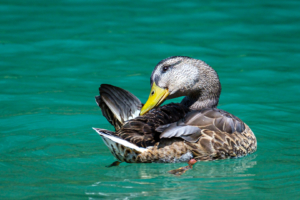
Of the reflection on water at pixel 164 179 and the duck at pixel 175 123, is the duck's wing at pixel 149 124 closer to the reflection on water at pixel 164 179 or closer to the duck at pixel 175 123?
the duck at pixel 175 123

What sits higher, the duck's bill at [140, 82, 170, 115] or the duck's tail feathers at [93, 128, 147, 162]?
the duck's bill at [140, 82, 170, 115]

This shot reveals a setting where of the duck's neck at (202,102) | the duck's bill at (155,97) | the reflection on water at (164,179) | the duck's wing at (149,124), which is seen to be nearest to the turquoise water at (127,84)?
the reflection on water at (164,179)

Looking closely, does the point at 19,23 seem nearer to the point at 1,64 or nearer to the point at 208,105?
the point at 1,64

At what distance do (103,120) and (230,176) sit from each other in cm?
264

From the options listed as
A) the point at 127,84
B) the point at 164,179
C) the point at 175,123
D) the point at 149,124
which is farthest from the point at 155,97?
the point at 127,84

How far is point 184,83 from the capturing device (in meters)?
6.72

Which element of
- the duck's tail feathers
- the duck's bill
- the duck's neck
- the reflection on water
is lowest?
the reflection on water

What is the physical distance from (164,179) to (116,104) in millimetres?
1495

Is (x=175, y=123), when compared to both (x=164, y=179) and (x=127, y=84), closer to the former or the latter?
(x=164, y=179)

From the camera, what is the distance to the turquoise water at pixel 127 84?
530 centimetres

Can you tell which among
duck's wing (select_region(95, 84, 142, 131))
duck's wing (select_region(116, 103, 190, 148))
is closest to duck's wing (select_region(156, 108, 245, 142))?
duck's wing (select_region(116, 103, 190, 148))

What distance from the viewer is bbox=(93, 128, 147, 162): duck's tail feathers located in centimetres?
557

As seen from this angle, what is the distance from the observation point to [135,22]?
11.8m

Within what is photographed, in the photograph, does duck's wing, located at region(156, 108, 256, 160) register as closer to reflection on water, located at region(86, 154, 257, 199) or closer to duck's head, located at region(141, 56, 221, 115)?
reflection on water, located at region(86, 154, 257, 199)
